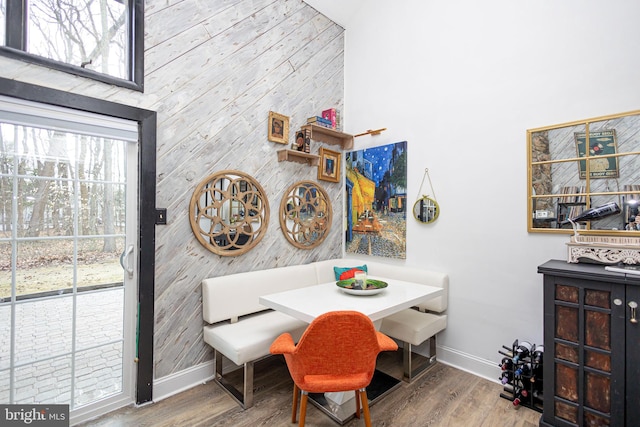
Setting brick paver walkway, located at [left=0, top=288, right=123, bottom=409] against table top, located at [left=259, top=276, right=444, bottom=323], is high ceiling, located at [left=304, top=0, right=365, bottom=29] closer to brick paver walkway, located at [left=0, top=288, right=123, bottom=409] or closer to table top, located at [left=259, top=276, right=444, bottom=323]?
table top, located at [left=259, top=276, right=444, bottom=323]

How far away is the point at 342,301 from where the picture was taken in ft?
6.70

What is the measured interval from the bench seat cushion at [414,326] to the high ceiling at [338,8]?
3.16 metres

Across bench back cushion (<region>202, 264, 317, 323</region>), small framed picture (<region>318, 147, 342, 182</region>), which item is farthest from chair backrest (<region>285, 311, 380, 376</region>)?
small framed picture (<region>318, 147, 342, 182</region>)

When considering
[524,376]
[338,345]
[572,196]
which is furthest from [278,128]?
[524,376]

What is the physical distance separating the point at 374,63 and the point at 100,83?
2.51 metres

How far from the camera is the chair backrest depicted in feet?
4.95

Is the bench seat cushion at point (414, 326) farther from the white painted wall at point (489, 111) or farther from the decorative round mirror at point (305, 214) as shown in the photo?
the decorative round mirror at point (305, 214)

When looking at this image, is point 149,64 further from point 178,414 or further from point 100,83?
point 178,414

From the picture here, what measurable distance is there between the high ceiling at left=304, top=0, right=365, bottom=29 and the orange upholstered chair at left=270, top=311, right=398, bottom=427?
3174 millimetres

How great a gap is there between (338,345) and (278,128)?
2049 millimetres

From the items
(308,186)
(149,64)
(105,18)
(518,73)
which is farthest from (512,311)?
(105,18)

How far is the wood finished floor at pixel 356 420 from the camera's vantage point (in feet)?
6.34

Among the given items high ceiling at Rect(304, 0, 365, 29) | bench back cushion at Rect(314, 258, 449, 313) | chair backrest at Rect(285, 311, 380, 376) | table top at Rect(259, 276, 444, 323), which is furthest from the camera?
high ceiling at Rect(304, 0, 365, 29)
